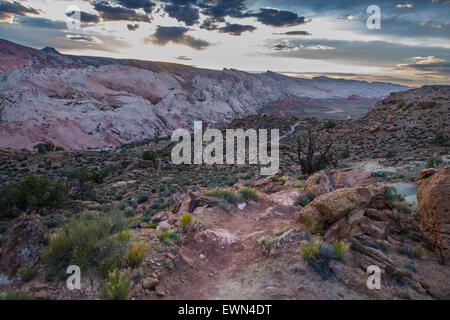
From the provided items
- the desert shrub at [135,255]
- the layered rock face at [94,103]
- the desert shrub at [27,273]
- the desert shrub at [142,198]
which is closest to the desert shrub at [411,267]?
the desert shrub at [135,255]

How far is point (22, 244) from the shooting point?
A: 12.6 ft

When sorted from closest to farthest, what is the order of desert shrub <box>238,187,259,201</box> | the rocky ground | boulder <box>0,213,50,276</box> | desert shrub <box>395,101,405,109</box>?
1. the rocky ground
2. boulder <box>0,213,50,276</box>
3. desert shrub <box>238,187,259,201</box>
4. desert shrub <box>395,101,405,109</box>

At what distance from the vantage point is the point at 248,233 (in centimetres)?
571

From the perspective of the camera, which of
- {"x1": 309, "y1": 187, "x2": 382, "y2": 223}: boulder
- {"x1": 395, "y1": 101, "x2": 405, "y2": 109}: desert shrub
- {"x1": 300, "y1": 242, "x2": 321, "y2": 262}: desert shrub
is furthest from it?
{"x1": 395, "y1": 101, "x2": 405, "y2": 109}: desert shrub

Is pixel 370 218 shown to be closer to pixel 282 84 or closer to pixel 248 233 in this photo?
pixel 248 233

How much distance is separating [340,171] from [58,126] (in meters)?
44.1

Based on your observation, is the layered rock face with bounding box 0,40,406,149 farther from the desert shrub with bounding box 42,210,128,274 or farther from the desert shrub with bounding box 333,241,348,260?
the desert shrub with bounding box 333,241,348,260

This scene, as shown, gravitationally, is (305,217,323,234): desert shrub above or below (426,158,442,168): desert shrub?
below

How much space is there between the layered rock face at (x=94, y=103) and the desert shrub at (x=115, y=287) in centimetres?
4157

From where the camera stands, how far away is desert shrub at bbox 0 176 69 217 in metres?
8.99

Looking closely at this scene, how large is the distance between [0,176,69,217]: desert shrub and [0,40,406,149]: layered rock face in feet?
108

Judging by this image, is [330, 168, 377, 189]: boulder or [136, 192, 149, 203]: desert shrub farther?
[136, 192, 149, 203]: desert shrub

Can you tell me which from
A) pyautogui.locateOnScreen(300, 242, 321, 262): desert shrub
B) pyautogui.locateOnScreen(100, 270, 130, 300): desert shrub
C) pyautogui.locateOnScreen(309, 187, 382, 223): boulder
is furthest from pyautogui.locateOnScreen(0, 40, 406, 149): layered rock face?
pyautogui.locateOnScreen(300, 242, 321, 262): desert shrub

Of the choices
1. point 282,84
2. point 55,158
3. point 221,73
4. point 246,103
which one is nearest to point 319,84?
point 282,84
